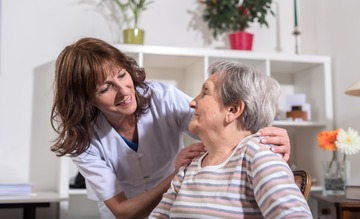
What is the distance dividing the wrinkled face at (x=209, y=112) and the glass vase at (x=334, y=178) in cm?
142

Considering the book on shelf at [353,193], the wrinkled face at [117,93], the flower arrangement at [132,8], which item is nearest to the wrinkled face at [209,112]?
the wrinkled face at [117,93]

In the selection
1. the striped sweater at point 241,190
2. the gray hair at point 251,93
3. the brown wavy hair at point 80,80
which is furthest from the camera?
the brown wavy hair at point 80,80

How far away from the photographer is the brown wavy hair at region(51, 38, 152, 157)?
4.80 feet

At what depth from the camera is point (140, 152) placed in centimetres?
170

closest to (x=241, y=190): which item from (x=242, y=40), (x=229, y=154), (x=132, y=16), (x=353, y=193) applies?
(x=229, y=154)

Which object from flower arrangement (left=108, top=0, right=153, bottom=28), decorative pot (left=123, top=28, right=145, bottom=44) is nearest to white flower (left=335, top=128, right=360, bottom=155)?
decorative pot (left=123, top=28, right=145, bottom=44)

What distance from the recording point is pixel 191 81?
2896 millimetres

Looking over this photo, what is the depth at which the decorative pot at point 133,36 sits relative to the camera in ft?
8.79

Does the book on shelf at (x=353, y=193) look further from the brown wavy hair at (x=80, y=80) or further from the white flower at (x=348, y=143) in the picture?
the brown wavy hair at (x=80, y=80)

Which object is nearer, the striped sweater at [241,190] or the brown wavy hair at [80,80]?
the striped sweater at [241,190]

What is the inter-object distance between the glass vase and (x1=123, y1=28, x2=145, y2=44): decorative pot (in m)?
1.39

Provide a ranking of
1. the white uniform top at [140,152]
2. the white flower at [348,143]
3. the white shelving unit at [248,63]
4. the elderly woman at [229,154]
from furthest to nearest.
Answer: the white shelving unit at [248,63], the white flower at [348,143], the white uniform top at [140,152], the elderly woman at [229,154]

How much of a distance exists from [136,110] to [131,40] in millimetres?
1127

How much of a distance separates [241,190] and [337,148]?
146 cm
